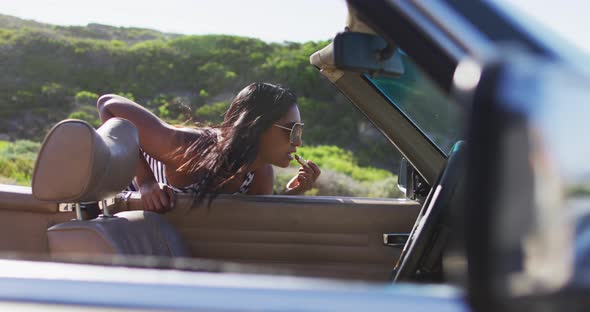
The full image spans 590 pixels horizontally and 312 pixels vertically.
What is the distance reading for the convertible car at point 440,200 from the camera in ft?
2.74

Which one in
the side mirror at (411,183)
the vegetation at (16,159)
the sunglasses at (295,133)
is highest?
the sunglasses at (295,133)

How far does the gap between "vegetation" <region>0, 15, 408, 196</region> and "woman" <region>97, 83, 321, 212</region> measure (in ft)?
6.92

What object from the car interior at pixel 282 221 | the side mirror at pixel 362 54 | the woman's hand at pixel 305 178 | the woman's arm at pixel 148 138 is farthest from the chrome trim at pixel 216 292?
the woman's hand at pixel 305 178

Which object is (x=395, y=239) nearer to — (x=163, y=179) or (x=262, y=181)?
(x=262, y=181)

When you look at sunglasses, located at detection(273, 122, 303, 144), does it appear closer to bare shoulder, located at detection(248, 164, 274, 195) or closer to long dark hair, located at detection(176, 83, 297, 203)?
long dark hair, located at detection(176, 83, 297, 203)

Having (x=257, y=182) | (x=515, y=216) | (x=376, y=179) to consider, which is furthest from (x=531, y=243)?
(x=376, y=179)

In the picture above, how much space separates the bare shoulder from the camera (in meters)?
2.87

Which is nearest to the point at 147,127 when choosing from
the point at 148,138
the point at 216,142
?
the point at 148,138

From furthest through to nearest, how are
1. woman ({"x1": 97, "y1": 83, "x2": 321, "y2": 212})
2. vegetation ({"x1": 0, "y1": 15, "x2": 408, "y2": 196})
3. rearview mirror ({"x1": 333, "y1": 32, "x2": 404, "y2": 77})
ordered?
vegetation ({"x1": 0, "y1": 15, "x2": 408, "y2": 196}) < woman ({"x1": 97, "y1": 83, "x2": 321, "y2": 212}) < rearview mirror ({"x1": 333, "y1": 32, "x2": 404, "y2": 77})

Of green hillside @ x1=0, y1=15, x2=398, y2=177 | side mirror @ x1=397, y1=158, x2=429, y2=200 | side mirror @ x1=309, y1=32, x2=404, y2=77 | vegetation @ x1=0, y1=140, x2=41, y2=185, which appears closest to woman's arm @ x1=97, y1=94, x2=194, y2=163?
side mirror @ x1=397, y1=158, x2=429, y2=200

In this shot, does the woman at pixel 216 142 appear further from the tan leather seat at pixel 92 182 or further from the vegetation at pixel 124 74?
the vegetation at pixel 124 74

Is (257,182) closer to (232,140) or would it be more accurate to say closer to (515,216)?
(232,140)

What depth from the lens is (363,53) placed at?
4.50 ft

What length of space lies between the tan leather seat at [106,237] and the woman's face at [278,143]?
0.54m
